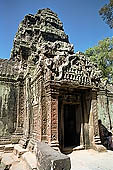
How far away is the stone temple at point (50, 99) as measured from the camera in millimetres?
5985

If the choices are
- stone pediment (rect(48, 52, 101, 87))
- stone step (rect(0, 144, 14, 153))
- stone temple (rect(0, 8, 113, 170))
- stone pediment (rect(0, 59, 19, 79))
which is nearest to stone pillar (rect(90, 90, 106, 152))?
stone temple (rect(0, 8, 113, 170))

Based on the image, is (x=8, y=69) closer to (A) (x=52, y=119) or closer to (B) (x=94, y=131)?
(A) (x=52, y=119)

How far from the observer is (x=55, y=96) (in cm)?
608

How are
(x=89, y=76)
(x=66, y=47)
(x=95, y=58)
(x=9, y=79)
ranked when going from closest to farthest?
(x=89, y=76)
(x=66, y=47)
(x=9, y=79)
(x=95, y=58)

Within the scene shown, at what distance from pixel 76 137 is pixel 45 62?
4.73 m

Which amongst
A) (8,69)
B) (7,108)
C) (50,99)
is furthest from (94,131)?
(8,69)

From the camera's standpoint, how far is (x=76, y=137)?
26.1 ft

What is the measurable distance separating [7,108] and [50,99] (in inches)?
157

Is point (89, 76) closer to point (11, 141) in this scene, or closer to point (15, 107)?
point (15, 107)

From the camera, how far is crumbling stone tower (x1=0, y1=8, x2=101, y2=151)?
5.95 metres

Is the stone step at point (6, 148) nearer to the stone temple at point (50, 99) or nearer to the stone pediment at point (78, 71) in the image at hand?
the stone temple at point (50, 99)

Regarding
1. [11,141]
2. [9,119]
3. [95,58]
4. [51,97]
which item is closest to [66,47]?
[51,97]

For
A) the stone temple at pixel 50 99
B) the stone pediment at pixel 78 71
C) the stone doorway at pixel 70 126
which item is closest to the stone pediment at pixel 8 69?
the stone temple at pixel 50 99

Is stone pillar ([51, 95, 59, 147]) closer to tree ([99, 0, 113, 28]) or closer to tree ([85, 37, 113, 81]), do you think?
tree ([99, 0, 113, 28])
